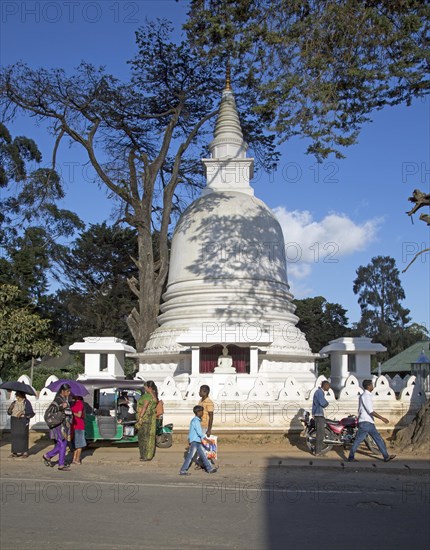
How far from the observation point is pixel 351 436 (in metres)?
12.6

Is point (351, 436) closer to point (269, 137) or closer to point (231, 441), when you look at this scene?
point (231, 441)

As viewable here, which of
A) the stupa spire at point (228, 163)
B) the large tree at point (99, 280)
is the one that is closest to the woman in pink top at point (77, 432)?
the stupa spire at point (228, 163)

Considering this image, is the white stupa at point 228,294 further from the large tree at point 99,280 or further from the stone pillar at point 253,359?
the large tree at point 99,280

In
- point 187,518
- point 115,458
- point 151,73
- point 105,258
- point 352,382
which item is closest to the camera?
point 187,518

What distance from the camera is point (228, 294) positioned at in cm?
2094

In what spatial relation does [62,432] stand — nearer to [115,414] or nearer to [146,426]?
[146,426]

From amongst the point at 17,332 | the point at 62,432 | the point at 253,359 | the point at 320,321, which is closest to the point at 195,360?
the point at 253,359

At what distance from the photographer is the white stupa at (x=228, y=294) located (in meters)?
18.1

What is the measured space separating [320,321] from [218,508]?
5035 cm

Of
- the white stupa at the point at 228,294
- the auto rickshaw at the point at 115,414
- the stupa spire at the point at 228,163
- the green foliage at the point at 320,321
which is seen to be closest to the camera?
the auto rickshaw at the point at 115,414

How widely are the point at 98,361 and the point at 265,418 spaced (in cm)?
838

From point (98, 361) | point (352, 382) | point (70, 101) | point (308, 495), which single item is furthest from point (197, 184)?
point (308, 495)

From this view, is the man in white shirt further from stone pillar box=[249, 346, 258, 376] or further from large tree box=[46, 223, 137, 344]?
large tree box=[46, 223, 137, 344]

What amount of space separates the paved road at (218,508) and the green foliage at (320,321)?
4359cm
